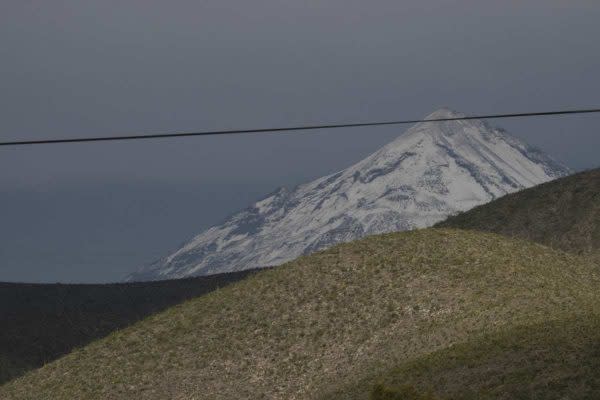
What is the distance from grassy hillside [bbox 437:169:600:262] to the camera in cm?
5738

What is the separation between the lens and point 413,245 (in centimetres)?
4800

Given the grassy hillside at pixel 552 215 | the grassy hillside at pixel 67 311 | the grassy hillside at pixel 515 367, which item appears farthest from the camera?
the grassy hillside at pixel 67 311

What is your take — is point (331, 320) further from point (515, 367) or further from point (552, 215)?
point (552, 215)

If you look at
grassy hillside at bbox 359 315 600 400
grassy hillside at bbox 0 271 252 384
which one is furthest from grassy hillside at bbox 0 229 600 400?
grassy hillside at bbox 0 271 252 384

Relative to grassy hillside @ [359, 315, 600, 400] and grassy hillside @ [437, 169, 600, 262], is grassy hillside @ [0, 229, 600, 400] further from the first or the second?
grassy hillside @ [437, 169, 600, 262]

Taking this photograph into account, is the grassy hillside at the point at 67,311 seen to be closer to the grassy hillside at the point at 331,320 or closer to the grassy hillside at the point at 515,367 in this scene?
the grassy hillside at the point at 331,320

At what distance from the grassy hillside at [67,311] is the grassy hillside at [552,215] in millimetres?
21099

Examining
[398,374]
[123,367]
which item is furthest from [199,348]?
[398,374]

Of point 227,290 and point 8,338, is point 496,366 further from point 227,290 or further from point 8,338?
point 8,338

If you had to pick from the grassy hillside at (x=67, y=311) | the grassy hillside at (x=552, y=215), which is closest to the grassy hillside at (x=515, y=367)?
the grassy hillside at (x=552, y=215)

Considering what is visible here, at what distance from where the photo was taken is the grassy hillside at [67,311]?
62906 millimetres

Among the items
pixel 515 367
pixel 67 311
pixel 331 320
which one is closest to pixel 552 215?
pixel 331 320

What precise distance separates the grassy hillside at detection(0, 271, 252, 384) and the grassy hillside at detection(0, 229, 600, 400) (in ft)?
53.4

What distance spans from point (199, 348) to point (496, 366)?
15.8 m
